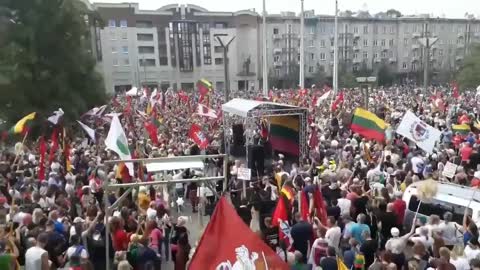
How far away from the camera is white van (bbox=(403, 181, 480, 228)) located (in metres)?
8.85

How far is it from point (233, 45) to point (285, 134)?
215 ft

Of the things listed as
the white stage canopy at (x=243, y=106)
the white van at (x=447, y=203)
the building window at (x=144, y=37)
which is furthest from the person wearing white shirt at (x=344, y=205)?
the building window at (x=144, y=37)

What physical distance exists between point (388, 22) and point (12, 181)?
87658 mm

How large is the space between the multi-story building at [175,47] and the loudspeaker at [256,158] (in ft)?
209

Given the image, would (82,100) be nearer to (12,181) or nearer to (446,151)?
(12,181)

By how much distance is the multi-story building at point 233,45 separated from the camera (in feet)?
259

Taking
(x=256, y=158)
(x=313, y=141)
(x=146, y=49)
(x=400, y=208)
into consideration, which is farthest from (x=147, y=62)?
(x=400, y=208)

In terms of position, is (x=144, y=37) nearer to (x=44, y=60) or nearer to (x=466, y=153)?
(x=44, y=60)

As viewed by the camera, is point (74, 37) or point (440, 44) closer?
point (74, 37)

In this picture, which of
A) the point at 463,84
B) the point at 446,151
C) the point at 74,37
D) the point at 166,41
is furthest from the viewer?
the point at 166,41

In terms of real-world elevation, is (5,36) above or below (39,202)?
above

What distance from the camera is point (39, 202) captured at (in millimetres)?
10039

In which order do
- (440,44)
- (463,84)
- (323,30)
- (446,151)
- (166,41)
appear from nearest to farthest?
(446,151)
(463,84)
(166,41)
(323,30)
(440,44)

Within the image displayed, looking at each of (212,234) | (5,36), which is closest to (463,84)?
(5,36)
